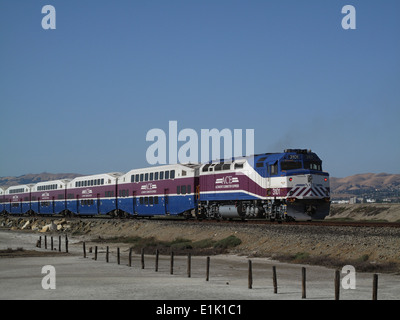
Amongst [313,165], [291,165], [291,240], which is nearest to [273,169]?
[291,165]

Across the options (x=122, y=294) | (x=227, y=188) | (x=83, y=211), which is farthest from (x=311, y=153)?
(x=83, y=211)

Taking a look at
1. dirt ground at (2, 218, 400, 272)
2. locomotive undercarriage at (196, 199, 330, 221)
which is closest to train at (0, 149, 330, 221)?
locomotive undercarriage at (196, 199, 330, 221)

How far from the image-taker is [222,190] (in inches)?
1879

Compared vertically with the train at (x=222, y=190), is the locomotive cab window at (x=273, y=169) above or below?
above

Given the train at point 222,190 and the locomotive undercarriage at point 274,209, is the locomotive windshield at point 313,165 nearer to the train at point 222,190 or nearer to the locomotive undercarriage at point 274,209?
the train at point 222,190

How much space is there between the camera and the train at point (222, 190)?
134ft

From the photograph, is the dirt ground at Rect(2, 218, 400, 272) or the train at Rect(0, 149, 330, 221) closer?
the dirt ground at Rect(2, 218, 400, 272)

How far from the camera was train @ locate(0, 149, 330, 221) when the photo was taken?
134ft

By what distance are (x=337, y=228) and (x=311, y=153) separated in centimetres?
836

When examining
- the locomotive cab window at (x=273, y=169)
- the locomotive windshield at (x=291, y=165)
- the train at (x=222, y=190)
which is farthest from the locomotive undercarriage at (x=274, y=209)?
the locomotive windshield at (x=291, y=165)

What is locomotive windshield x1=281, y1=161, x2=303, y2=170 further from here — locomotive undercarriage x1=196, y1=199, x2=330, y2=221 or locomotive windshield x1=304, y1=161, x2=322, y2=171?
locomotive undercarriage x1=196, y1=199, x2=330, y2=221

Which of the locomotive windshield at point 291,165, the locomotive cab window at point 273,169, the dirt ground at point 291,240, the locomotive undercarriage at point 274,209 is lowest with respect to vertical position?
the dirt ground at point 291,240
